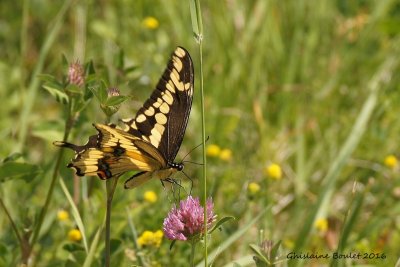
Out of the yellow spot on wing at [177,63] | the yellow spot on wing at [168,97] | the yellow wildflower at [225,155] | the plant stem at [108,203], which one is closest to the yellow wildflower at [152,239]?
the plant stem at [108,203]

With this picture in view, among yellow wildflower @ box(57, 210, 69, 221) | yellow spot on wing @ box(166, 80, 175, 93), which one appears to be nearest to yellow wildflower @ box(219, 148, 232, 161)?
yellow wildflower @ box(57, 210, 69, 221)

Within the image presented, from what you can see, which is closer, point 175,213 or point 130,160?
point 175,213

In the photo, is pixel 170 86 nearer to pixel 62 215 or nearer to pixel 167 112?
pixel 167 112

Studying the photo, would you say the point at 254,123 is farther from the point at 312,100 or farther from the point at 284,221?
the point at 284,221

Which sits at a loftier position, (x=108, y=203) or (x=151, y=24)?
(x=151, y=24)

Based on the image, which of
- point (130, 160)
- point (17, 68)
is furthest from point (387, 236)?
point (17, 68)

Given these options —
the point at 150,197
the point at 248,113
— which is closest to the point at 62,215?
the point at 150,197

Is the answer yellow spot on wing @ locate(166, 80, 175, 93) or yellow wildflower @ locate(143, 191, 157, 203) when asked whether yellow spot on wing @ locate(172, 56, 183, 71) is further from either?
yellow wildflower @ locate(143, 191, 157, 203)
